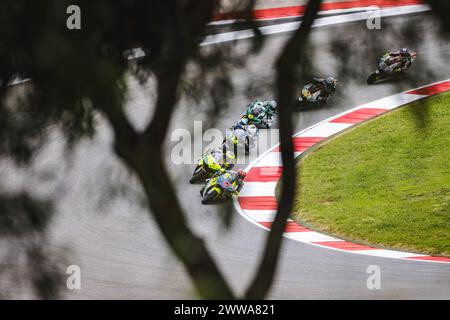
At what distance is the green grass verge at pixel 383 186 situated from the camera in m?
11.1

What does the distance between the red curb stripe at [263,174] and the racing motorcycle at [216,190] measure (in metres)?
1.37

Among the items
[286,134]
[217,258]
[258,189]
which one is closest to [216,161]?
[258,189]

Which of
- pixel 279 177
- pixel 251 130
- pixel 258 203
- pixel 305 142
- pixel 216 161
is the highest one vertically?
pixel 251 130

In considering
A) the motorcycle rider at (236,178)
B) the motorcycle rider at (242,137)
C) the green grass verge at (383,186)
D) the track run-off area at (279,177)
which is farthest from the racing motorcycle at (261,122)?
the motorcycle rider at (236,178)

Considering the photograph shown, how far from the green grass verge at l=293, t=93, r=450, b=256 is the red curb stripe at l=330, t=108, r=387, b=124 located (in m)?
0.19

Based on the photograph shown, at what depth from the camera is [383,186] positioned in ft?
41.1

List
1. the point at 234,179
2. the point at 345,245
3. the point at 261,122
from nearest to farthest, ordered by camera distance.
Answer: the point at 345,245 < the point at 234,179 < the point at 261,122

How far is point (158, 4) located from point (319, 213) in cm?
845

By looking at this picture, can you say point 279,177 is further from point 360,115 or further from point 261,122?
point 360,115

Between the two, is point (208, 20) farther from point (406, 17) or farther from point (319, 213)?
point (319, 213)

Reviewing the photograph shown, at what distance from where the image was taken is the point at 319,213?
11.7 meters

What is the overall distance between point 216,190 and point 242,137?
7.32 feet

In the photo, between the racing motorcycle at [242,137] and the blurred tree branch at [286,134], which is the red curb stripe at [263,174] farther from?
the blurred tree branch at [286,134]

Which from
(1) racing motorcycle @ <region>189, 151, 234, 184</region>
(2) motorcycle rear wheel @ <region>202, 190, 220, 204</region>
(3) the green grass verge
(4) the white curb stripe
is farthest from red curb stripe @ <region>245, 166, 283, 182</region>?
(2) motorcycle rear wheel @ <region>202, 190, 220, 204</region>
